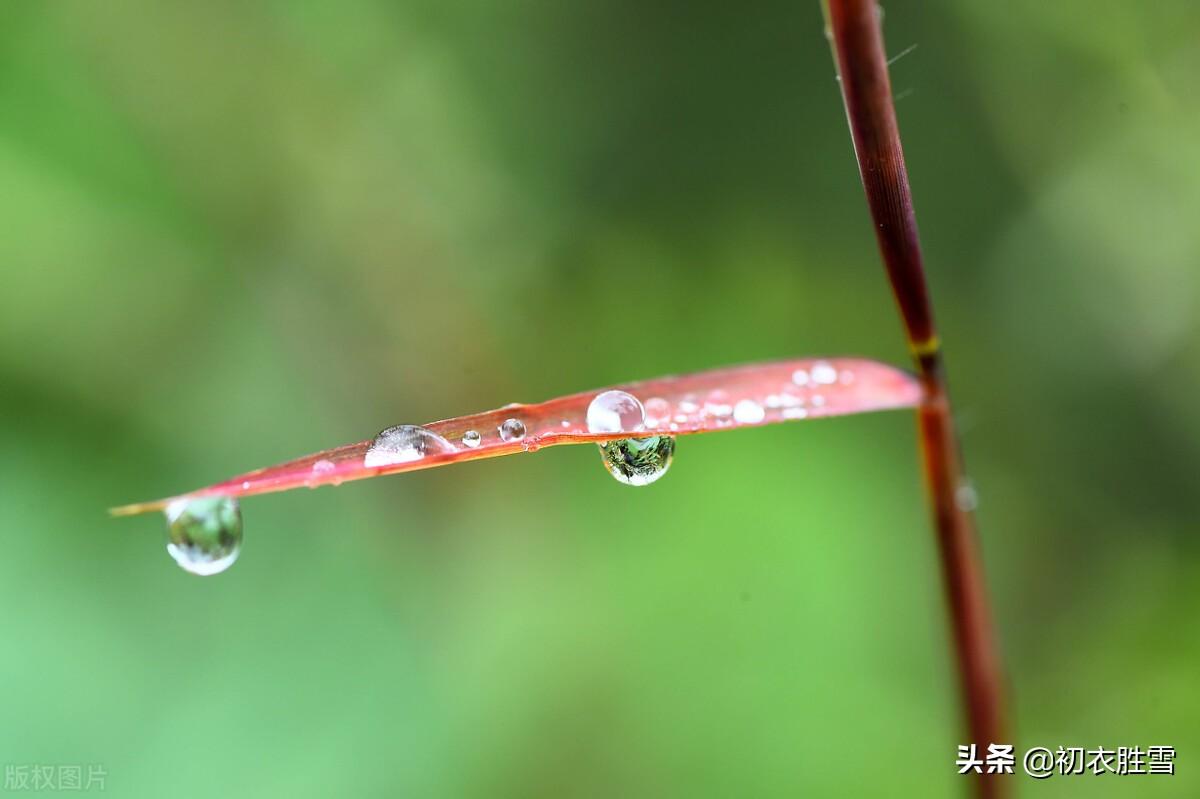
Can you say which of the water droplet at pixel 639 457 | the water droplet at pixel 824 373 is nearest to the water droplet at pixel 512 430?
the water droplet at pixel 639 457

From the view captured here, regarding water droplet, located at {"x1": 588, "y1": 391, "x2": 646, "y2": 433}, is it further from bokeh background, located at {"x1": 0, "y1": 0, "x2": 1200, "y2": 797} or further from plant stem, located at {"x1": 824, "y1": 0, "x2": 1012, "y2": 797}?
bokeh background, located at {"x1": 0, "y1": 0, "x2": 1200, "y2": 797}

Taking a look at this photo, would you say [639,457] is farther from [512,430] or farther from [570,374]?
[570,374]

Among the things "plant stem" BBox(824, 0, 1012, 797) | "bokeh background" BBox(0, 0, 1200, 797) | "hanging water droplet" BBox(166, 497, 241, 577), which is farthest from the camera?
"bokeh background" BBox(0, 0, 1200, 797)

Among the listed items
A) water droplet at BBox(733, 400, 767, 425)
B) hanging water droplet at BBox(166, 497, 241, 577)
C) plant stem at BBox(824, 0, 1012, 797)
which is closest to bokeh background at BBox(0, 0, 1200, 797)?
plant stem at BBox(824, 0, 1012, 797)

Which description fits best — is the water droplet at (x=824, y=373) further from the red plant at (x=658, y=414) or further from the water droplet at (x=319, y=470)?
the water droplet at (x=319, y=470)

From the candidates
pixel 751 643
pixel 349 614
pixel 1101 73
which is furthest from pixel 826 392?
pixel 1101 73
